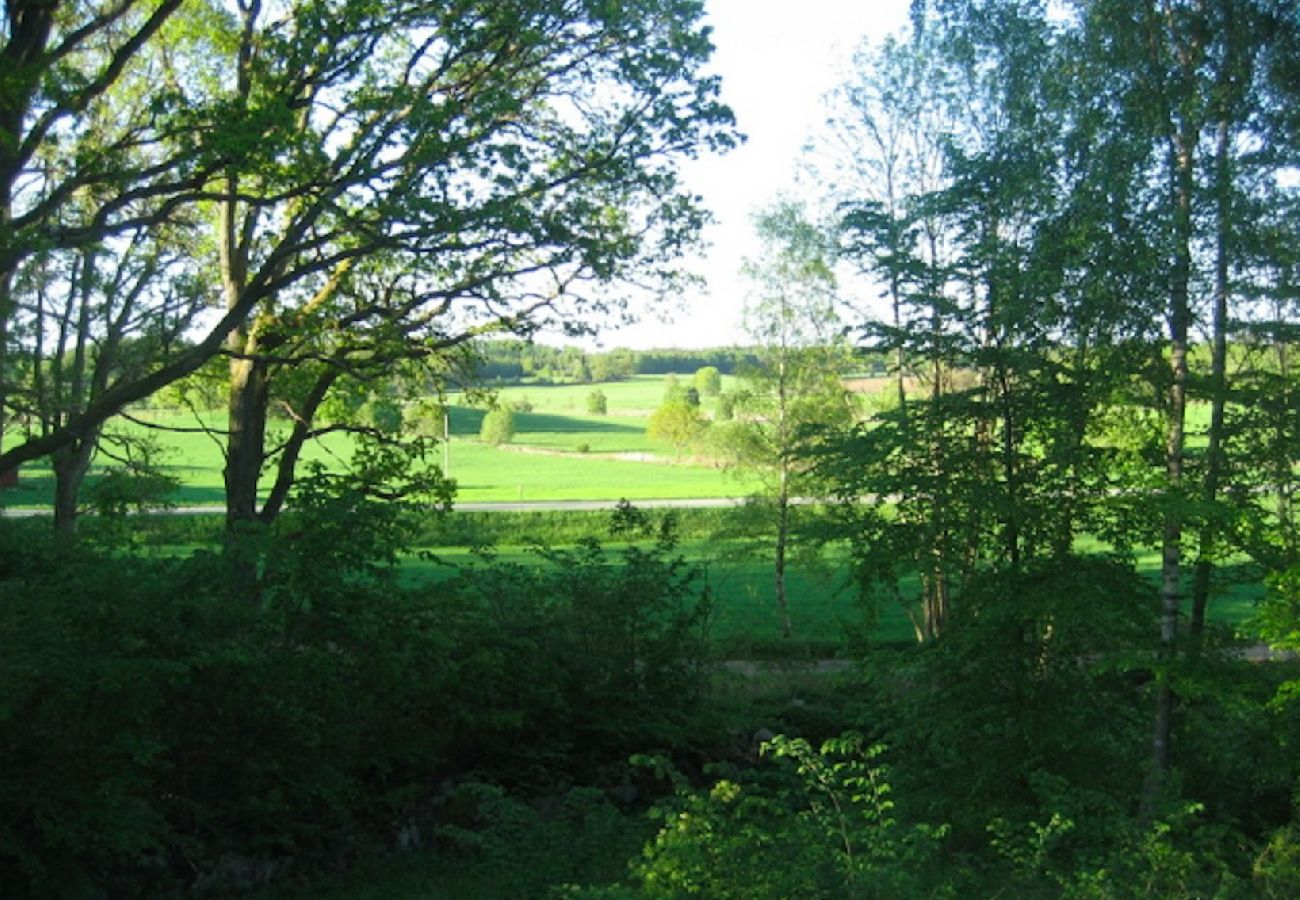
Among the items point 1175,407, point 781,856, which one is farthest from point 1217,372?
point 781,856

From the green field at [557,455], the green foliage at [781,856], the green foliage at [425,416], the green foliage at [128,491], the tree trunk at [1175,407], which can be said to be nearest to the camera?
the green foliage at [781,856]

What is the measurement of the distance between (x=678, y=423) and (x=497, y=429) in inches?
951

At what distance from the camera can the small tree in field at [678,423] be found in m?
30.8

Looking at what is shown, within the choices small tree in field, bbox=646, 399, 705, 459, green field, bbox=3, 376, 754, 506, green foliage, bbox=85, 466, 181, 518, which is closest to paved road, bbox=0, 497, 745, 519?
green field, bbox=3, 376, 754, 506

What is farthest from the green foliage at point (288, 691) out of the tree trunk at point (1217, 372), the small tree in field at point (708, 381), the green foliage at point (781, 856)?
the small tree in field at point (708, 381)

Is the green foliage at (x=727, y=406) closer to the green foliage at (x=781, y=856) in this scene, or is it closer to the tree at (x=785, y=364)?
the tree at (x=785, y=364)

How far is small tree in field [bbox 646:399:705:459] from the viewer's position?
30845 millimetres

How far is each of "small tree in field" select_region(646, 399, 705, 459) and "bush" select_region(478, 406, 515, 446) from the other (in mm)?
11163

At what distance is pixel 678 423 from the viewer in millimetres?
38031

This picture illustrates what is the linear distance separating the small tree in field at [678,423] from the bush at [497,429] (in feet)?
36.6

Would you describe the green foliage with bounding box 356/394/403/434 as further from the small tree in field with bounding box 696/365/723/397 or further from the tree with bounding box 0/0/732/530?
the small tree in field with bounding box 696/365/723/397

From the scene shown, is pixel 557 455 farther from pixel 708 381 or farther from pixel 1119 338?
pixel 1119 338

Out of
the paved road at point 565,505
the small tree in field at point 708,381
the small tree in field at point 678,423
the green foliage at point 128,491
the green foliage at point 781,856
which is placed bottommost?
the paved road at point 565,505

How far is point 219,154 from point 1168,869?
10.1 metres
